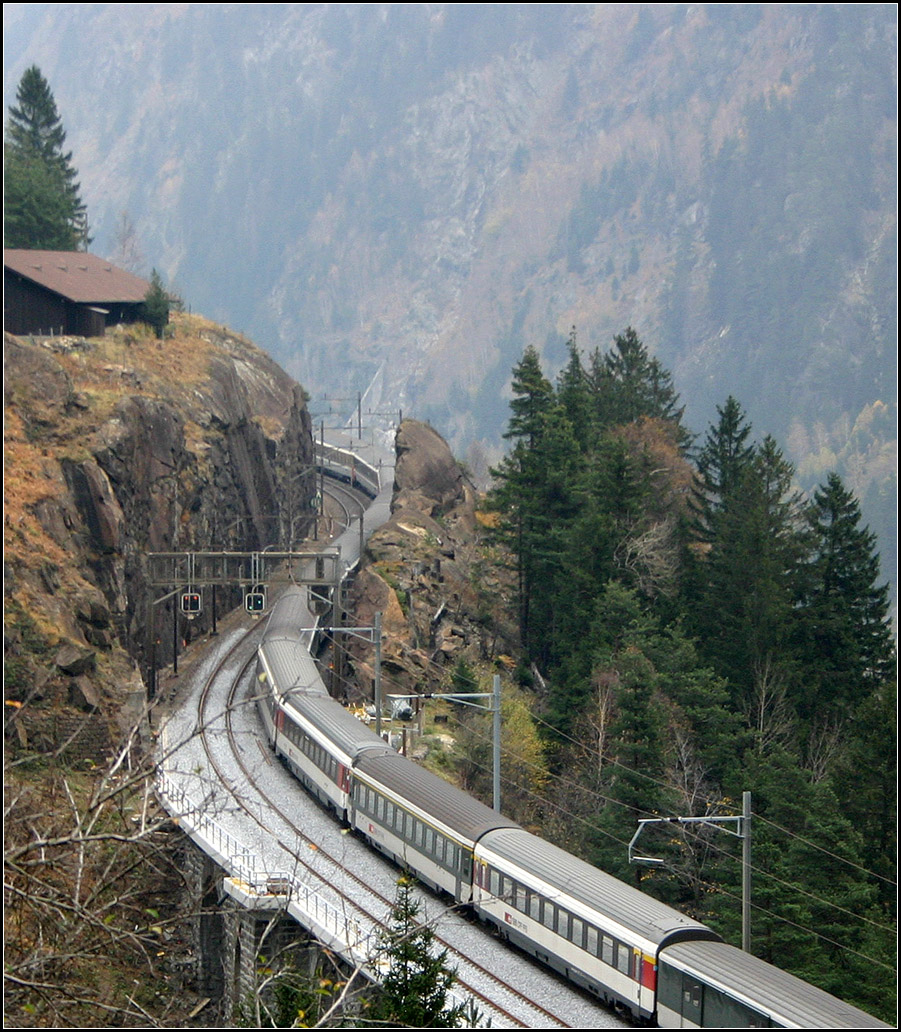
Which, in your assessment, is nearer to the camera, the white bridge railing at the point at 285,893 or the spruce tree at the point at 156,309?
the white bridge railing at the point at 285,893

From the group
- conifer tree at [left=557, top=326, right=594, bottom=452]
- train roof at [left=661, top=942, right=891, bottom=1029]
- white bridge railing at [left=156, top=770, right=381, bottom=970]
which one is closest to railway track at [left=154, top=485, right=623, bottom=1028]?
white bridge railing at [left=156, top=770, right=381, bottom=970]

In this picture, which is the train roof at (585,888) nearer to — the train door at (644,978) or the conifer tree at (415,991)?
the train door at (644,978)

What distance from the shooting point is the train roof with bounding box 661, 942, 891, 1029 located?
2494cm

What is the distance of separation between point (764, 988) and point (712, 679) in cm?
3566

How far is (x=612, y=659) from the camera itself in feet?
192

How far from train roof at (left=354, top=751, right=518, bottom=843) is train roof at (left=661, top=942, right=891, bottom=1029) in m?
8.15

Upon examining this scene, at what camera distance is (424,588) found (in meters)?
72.9

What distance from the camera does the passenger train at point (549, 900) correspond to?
2636 cm

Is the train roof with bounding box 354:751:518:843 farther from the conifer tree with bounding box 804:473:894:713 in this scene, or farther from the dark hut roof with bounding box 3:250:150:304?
the dark hut roof with bounding box 3:250:150:304

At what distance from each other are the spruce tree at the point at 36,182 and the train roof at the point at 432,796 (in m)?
58.3

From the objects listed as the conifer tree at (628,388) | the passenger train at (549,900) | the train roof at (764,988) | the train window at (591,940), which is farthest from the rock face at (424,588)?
the train roof at (764,988)

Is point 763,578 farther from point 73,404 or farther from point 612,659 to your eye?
point 73,404

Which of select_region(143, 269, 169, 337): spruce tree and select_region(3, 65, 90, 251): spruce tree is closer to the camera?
select_region(143, 269, 169, 337): spruce tree

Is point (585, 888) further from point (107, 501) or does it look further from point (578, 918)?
point (107, 501)
